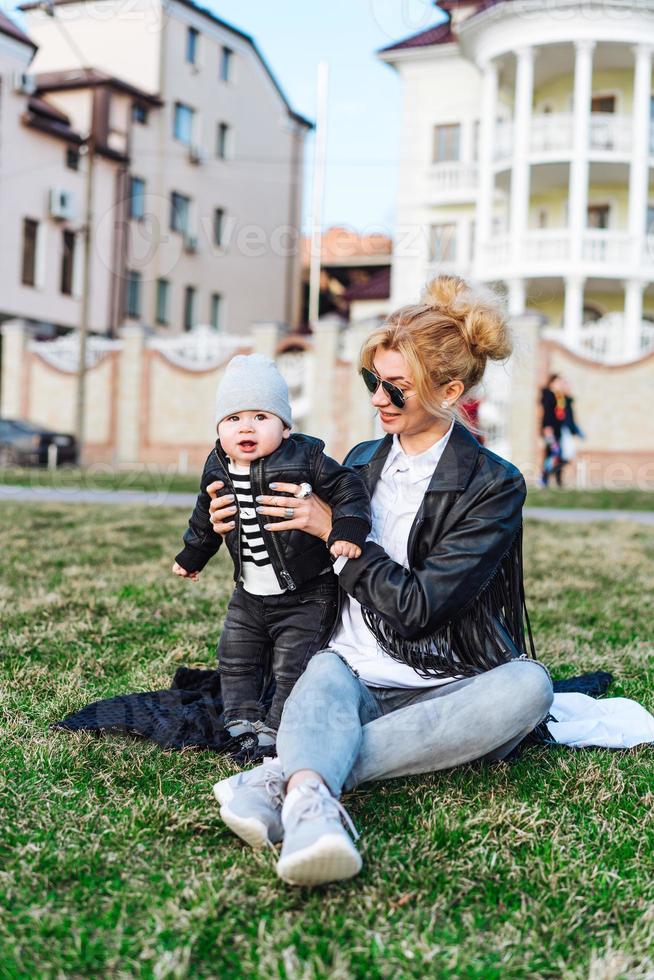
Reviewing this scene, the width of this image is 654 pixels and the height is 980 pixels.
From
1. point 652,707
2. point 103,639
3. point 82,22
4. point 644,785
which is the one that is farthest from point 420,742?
point 82,22

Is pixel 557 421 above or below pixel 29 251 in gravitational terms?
below

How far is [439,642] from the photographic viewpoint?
108 inches

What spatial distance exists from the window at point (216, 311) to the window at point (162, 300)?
2.26 meters

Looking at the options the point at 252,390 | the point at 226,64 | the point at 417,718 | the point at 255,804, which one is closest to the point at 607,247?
the point at 226,64

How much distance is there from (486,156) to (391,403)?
24.7 meters

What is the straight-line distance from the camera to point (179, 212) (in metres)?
34.5

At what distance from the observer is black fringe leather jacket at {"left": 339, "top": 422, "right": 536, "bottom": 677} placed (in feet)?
8.55

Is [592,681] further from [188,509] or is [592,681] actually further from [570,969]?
[188,509]

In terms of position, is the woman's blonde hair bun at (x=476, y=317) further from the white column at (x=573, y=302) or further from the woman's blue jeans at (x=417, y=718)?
the white column at (x=573, y=302)

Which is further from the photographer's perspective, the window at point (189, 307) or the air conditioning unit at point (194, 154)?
the window at point (189, 307)

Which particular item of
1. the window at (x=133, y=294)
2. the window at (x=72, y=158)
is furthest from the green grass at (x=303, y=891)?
the window at (x=133, y=294)

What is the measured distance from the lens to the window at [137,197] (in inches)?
1298

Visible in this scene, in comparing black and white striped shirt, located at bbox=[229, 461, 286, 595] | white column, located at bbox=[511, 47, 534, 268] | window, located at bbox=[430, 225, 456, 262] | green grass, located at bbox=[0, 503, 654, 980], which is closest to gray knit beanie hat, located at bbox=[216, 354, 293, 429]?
black and white striped shirt, located at bbox=[229, 461, 286, 595]

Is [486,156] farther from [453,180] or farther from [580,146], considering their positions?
[580,146]
